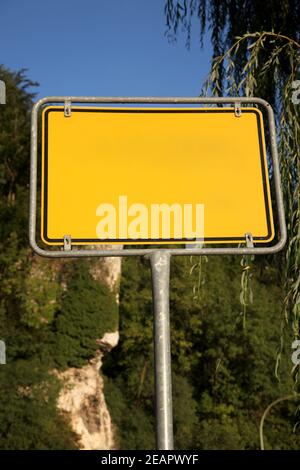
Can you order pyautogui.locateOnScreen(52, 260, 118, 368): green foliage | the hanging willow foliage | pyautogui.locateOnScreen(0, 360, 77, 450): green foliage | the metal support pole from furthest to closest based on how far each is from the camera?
pyautogui.locateOnScreen(52, 260, 118, 368): green foliage → pyautogui.locateOnScreen(0, 360, 77, 450): green foliage → the hanging willow foliage → the metal support pole

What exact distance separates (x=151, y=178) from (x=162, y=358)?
1.39 feet

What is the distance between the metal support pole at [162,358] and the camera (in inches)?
46.3

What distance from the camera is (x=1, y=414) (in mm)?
16719

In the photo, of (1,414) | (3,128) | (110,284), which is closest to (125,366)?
(110,284)

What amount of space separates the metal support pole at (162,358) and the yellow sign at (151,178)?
11 centimetres

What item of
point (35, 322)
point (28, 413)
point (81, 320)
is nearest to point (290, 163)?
point (28, 413)

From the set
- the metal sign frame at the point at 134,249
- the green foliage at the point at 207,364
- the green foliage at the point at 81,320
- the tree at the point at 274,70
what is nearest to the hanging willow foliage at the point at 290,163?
the tree at the point at 274,70

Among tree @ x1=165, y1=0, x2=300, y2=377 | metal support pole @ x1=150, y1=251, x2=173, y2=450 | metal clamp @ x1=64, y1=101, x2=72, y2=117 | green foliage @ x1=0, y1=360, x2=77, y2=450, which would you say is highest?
tree @ x1=165, y1=0, x2=300, y2=377

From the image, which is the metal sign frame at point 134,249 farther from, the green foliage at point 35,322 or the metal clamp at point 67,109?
the green foliage at point 35,322

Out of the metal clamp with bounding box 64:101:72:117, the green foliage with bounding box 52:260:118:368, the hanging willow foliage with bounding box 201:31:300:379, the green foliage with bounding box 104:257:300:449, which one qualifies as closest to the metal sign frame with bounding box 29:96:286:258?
the metal clamp with bounding box 64:101:72:117

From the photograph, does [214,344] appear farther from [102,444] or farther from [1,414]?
[1,414]

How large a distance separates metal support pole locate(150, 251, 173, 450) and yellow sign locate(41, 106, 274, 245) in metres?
0.11

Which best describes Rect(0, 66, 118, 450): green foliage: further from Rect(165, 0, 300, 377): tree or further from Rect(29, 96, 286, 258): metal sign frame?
Answer: Rect(29, 96, 286, 258): metal sign frame

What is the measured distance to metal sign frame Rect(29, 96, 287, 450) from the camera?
1.19 meters
